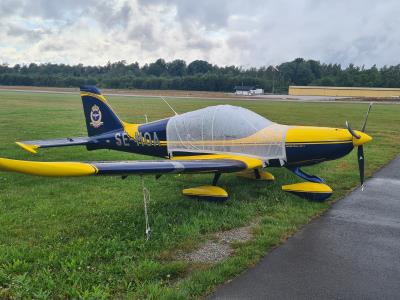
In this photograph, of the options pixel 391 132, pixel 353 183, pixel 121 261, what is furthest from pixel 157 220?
Result: pixel 391 132

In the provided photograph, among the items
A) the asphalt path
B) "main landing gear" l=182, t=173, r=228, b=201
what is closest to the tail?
"main landing gear" l=182, t=173, r=228, b=201

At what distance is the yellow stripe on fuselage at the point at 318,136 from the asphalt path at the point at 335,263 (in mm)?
1307

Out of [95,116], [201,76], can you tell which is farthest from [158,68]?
[95,116]

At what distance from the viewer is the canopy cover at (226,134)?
7.46 metres

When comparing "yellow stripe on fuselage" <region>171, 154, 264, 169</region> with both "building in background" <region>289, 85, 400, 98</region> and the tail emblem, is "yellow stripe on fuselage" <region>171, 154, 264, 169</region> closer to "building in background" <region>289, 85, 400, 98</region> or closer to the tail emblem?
the tail emblem

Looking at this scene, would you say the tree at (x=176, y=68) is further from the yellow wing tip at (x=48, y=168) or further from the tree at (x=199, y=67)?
the yellow wing tip at (x=48, y=168)

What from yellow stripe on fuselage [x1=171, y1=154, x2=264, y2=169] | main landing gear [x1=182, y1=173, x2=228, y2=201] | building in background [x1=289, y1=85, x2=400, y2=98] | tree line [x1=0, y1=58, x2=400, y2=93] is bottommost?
main landing gear [x1=182, y1=173, x2=228, y2=201]

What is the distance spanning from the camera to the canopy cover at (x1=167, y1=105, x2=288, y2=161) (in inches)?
294

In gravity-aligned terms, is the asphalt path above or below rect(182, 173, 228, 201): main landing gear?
below

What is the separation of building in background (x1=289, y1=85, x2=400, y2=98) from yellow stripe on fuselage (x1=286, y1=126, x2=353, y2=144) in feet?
264

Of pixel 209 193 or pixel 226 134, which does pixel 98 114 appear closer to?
pixel 226 134

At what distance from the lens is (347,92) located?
8600 centimetres

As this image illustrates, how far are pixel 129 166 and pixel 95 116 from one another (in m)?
4.68

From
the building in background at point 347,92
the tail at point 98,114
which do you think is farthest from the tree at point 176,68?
the tail at point 98,114
